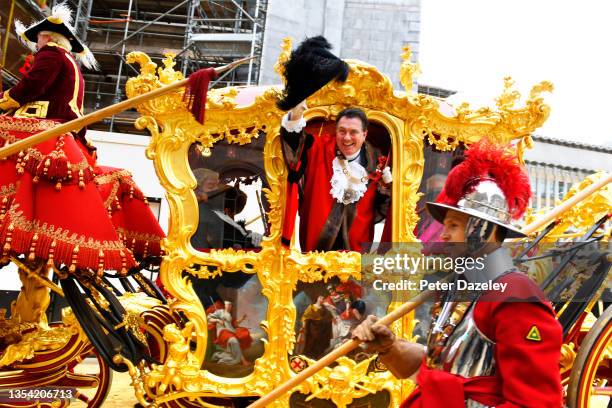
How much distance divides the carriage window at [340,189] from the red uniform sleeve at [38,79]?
1.64 m

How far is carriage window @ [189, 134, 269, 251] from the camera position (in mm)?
3447

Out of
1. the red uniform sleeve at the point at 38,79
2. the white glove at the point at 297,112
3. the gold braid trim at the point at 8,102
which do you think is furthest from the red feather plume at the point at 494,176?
the gold braid trim at the point at 8,102

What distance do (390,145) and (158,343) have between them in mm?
1835

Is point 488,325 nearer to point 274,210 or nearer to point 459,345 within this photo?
point 459,345

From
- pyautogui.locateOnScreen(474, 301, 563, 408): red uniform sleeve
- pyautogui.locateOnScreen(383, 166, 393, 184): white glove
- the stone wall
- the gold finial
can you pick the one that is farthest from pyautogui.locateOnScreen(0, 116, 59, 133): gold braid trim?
the stone wall

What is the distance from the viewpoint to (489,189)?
69.4 inches

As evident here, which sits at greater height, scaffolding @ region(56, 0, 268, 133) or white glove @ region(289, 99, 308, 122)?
scaffolding @ region(56, 0, 268, 133)

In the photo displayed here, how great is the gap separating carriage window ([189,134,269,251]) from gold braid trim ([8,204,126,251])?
2.00ft

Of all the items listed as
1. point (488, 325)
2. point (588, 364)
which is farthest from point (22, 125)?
point (588, 364)

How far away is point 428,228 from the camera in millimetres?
3416

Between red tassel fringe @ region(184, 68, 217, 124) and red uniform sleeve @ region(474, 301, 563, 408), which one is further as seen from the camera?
red tassel fringe @ region(184, 68, 217, 124)

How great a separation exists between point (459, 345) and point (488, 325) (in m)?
0.11

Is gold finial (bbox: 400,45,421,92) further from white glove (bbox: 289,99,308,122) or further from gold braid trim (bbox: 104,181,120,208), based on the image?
gold braid trim (bbox: 104,181,120,208)

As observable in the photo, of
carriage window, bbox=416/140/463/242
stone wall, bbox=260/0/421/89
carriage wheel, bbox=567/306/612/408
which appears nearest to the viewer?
carriage wheel, bbox=567/306/612/408
